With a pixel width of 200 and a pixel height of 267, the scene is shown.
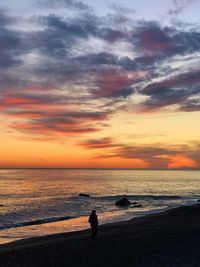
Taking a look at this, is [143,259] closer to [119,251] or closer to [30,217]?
[119,251]

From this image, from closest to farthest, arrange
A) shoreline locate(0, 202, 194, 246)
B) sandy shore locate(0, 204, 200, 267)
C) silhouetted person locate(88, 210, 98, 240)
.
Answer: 1. sandy shore locate(0, 204, 200, 267)
2. silhouetted person locate(88, 210, 98, 240)
3. shoreline locate(0, 202, 194, 246)

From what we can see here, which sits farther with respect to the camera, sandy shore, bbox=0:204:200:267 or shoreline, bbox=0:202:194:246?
shoreline, bbox=0:202:194:246

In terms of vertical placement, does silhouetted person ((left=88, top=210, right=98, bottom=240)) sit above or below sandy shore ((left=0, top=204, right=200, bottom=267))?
above

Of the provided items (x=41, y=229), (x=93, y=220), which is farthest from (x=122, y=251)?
(x=41, y=229)

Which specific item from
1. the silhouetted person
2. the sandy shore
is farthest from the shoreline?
the sandy shore

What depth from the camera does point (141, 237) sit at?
81.8 feet

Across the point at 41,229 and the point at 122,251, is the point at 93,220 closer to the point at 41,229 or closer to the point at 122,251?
the point at 122,251

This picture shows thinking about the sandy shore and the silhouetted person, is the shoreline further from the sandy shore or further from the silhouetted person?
the sandy shore

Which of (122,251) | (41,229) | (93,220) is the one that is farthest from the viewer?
(41,229)

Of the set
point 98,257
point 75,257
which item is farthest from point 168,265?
point 75,257

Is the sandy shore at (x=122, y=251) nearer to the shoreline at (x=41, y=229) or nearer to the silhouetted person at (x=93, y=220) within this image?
the silhouetted person at (x=93, y=220)

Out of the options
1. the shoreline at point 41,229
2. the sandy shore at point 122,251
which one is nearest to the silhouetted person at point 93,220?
the sandy shore at point 122,251

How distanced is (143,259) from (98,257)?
2.67 metres

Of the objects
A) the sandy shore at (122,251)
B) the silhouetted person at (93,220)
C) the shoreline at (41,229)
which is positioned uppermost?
the silhouetted person at (93,220)
